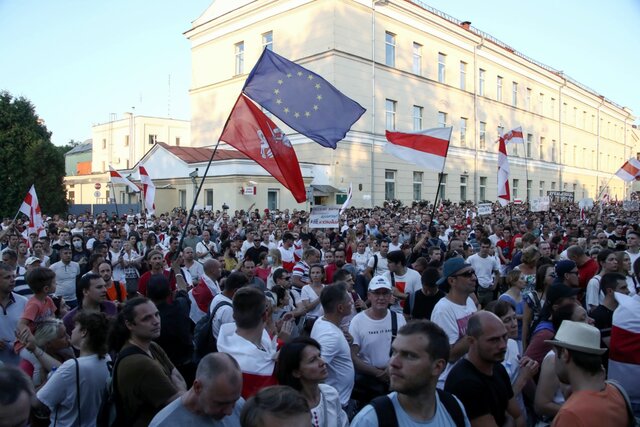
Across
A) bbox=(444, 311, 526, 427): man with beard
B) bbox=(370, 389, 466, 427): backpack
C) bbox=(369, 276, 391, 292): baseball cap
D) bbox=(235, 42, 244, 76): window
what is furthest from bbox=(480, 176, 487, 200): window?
bbox=(370, 389, 466, 427): backpack

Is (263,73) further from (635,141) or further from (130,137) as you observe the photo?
(635,141)

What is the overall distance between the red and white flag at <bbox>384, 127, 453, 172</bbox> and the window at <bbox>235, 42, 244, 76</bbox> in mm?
29018

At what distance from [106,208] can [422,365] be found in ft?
115

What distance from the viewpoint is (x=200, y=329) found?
16.4 feet

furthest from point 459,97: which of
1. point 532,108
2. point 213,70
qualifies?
point 213,70

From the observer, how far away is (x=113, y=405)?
3.21m

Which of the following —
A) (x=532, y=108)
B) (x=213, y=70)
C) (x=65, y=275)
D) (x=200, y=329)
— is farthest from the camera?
(x=532, y=108)

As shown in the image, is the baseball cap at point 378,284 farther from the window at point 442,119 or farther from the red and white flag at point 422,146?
the window at point 442,119

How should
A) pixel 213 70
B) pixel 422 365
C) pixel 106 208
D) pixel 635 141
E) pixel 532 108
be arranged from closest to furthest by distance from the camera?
pixel 422 365 → pixel 106 208 → pixel 213 70 → pixel 532 108 → pixel 635 141

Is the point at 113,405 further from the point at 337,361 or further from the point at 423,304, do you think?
the point at 423,304

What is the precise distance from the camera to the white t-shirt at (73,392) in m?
3.40

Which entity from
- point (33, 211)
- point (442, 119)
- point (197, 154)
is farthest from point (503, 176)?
point (442, 119)

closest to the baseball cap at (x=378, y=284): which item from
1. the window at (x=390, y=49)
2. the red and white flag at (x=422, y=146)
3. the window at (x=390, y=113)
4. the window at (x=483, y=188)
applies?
the red and white flag at (x=422, y=146)

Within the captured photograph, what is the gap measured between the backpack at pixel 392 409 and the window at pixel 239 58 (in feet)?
123
